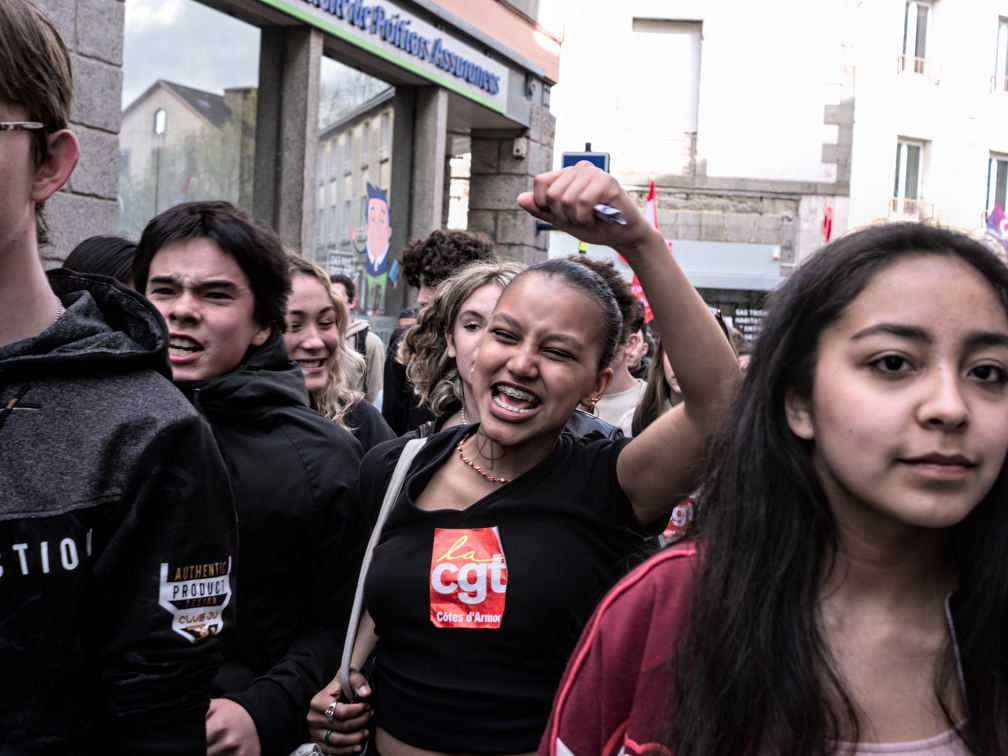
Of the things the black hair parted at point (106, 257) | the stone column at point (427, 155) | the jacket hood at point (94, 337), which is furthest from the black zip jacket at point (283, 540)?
the stone column at point (427, 155)

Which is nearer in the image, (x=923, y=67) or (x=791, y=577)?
(x=791, y=577)

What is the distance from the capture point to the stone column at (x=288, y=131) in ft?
29.1

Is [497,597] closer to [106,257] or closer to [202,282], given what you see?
[202,282]

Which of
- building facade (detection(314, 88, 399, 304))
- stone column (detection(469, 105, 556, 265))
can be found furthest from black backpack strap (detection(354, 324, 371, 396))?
stone column (detection(469, 105, 556, 265))

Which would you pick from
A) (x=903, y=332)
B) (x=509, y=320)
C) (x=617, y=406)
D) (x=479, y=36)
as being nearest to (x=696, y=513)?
(x=903, y=332)

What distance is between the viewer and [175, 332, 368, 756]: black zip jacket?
2.40 metres

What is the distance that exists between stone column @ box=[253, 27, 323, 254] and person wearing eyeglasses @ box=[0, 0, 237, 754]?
747 cm

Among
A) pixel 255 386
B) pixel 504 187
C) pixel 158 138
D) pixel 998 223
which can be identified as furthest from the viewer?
pixel 998 223

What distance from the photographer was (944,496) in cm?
144

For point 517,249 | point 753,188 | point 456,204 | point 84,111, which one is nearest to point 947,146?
point 753,188

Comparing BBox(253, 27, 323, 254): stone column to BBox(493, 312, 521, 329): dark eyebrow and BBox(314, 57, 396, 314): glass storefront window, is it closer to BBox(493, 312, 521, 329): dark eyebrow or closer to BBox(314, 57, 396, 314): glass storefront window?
BBox(314, 57, 396, 314): glass storefront window

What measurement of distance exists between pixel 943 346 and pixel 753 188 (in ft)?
68.5

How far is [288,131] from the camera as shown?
354 inches

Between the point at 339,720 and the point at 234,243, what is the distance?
125 centimetres
